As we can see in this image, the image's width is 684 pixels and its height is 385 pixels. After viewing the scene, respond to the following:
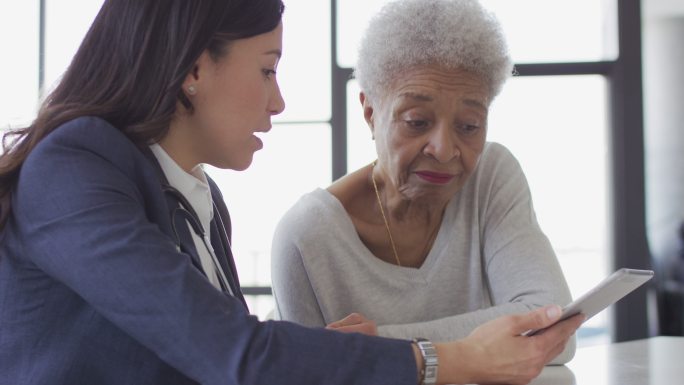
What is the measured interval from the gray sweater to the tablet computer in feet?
1.42

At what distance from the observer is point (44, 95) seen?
4.20 feet

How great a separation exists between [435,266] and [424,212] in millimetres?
155

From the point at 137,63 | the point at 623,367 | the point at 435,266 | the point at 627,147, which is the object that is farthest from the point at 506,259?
the point at 627,147

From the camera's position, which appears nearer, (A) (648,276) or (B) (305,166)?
(A) (648,276)

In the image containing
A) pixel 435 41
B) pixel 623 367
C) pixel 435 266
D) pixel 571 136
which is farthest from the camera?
pixel 571 136

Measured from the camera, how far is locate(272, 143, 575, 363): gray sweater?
6.03ft

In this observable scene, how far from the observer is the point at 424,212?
2.04 m

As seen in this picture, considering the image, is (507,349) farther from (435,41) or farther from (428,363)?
(435,41)

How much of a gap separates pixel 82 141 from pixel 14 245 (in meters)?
0.17

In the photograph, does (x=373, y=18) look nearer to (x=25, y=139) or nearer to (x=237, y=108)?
(x=237, y=108)

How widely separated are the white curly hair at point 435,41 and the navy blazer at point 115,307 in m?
0.88

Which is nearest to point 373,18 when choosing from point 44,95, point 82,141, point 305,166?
point 44,95

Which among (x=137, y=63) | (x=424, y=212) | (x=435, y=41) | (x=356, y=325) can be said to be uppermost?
(x=435, y=41)

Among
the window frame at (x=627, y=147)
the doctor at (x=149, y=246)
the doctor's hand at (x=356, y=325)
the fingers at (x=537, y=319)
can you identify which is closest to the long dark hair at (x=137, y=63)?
the doctor at (x=149, y=246)
